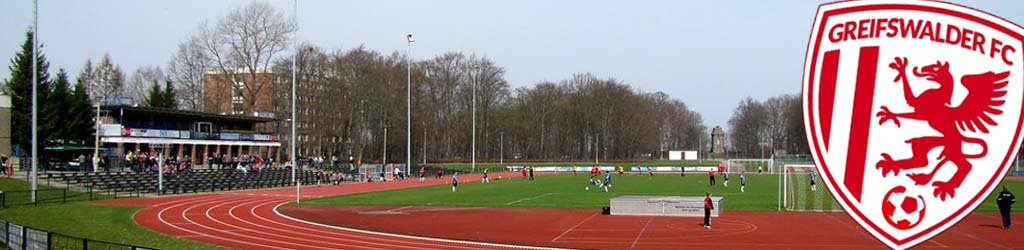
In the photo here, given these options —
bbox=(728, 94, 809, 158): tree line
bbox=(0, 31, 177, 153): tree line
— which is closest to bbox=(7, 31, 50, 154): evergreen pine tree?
bbox=(0, 31, 177, 153): tree line

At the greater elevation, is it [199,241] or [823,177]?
[823,177]

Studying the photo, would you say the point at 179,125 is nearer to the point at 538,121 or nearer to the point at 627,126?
the point at 538,121

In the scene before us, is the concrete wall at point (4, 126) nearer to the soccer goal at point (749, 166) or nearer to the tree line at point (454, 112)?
the tree line at point (454, 112)

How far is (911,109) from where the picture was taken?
13.7ft

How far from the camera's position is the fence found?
1652 centimetres

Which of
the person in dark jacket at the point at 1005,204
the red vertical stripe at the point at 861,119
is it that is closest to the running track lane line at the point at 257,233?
the person in dark jacket at the point at 1005,204

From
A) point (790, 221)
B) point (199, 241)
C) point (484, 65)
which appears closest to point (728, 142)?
point (484, 65)

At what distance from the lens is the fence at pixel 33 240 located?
16516 mm

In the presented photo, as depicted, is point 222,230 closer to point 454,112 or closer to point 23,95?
point 23,95

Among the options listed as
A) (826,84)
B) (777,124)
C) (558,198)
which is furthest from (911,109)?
(777,124)

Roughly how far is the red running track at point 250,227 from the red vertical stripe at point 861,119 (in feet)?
68.7

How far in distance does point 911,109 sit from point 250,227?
2950 cm

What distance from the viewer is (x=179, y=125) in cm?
7275

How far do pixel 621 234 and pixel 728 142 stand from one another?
164821 mm
